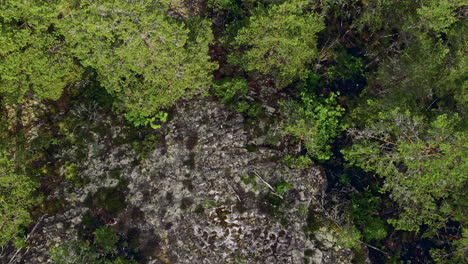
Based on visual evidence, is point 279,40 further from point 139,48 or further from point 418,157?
point 418,157

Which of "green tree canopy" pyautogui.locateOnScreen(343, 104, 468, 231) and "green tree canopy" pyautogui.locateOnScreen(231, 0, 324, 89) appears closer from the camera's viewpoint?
"green tree canopy" pyautogui.locateOnScreen(343, 104, 468, 231)

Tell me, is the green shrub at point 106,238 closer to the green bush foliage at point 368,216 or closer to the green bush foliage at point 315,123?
the green bush foliage at point 315,123

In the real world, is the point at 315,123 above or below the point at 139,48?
below

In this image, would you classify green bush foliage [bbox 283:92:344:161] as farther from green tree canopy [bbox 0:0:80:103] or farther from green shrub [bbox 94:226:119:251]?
green tree canopy [bbox 0:0:80:103]

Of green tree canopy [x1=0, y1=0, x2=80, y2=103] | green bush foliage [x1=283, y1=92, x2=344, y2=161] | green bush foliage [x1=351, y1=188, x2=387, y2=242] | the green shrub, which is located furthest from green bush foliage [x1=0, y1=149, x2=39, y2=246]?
green bush foliage [x1=351, y1=188, x2=387, y2=242]

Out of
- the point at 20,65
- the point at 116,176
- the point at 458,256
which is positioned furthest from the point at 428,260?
the point at 20,65

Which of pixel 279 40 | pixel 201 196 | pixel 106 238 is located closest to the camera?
pixel 279 40

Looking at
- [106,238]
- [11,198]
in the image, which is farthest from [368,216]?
[11,198]

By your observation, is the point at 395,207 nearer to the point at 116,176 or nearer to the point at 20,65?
the point at 116,176
